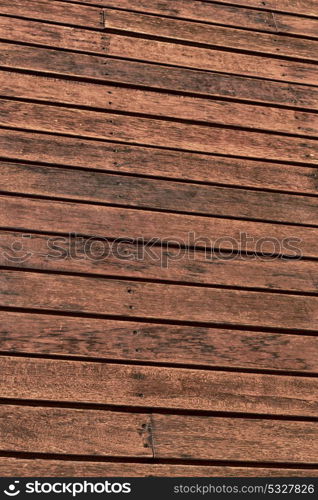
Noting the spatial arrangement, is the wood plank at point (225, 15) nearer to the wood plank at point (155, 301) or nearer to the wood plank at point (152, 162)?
the wood plank at point (152, 162)

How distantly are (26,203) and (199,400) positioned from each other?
34.5 inches

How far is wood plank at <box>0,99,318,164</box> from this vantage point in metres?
2.65

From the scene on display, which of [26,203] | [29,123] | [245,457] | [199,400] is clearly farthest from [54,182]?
[245,457]

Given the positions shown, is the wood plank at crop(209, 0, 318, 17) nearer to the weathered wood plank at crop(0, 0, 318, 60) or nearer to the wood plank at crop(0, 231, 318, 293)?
the weathered wood plank at crop(0, 0, 318, 60)

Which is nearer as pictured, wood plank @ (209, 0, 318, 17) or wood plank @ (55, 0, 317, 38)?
wood plank @ (55, 0, 317, 38)

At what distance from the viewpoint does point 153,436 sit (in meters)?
1.99

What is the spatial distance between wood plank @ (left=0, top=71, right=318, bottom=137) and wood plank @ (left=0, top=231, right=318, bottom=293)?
65 centimetres

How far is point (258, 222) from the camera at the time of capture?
2559mm

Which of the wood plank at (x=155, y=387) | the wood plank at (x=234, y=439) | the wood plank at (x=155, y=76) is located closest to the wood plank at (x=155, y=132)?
the wood plank at (x=155, y=76)

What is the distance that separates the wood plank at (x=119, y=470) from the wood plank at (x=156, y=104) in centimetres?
138

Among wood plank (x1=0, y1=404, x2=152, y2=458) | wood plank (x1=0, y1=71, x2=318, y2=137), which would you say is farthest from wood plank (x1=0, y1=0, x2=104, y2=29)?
wood plank (x1=0, y1=404, x2=152, y2=458)

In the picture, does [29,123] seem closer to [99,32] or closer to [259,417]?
[99,32]

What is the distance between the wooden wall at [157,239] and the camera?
201cm

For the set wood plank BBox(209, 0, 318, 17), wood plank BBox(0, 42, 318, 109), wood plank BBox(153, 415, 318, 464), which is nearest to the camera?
wood plank BBox(153, 415, 318, 464)
